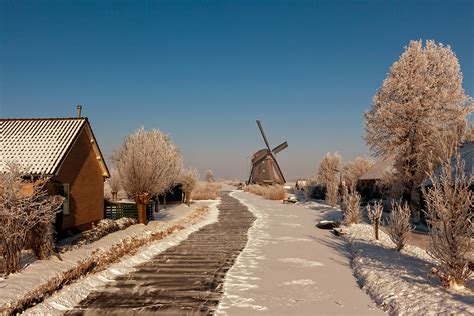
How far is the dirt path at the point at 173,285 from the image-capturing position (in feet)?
26.5

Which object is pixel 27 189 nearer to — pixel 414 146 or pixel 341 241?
pixel 341 241

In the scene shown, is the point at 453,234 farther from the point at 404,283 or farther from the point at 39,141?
the point at 39,141

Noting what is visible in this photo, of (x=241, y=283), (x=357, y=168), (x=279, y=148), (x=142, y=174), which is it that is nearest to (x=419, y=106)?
(x=142, y=174)

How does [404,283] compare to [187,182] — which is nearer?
[404,283]

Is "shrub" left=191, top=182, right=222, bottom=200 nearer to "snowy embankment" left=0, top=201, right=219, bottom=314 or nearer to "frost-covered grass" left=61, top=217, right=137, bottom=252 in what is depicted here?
"frost-covered grass" left=61, top=217, right=137, bottom=252

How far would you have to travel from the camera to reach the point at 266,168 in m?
68.8

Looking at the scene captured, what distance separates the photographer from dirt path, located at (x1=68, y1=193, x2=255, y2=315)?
8.06 meters

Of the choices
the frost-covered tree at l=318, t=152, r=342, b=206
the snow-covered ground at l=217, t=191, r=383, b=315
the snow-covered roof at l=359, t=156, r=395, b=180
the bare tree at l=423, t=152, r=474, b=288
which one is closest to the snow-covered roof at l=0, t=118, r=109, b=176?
the snow-covered ground at l=217, t=191, r=383, b=315

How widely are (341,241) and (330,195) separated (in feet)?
60.8

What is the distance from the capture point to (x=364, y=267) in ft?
37.8

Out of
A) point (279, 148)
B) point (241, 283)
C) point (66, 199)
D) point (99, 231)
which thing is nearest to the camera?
point (241, 283)

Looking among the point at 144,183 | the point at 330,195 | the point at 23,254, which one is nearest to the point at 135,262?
the point at 23,254

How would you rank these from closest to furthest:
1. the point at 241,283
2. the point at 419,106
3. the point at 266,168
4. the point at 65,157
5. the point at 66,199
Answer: the point at 241,283, the point at 65,157, the point at 66,199, the point at 419,106, the point at 266,168

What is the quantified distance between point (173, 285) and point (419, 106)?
21.7 metres
